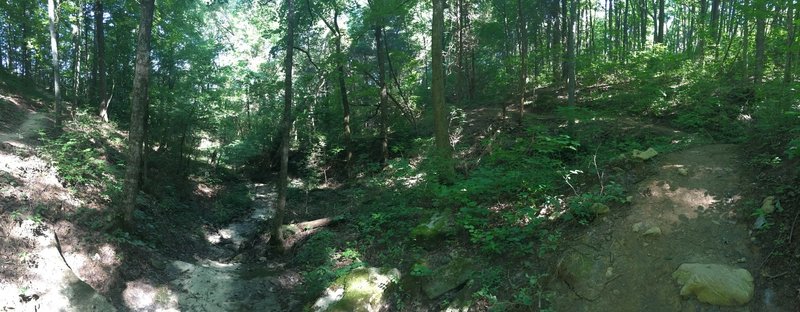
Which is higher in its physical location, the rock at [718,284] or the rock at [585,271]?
the rock at [718,284]

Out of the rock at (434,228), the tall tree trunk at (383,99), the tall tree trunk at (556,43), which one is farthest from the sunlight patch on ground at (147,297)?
the tall tree trunk at (556,43)

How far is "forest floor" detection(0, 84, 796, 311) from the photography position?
5.26 meters

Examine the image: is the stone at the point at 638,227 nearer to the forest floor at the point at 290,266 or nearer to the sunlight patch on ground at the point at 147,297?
the forest floor at the point at 290,266

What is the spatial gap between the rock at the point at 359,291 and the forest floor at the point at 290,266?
1134mm

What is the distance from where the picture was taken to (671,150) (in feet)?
28.5

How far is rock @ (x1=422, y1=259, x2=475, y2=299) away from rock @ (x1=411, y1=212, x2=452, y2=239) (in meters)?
1.09

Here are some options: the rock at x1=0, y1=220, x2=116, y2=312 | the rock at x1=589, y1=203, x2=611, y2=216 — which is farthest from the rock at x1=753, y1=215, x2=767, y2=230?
the rock at x1=0, y1=220, x2=116, y2=312

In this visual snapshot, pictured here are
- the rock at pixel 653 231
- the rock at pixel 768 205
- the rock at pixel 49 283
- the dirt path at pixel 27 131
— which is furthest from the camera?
the dirt path at pixel 27 131

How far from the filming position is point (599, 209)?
6.65 metres

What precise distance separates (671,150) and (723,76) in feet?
25.9

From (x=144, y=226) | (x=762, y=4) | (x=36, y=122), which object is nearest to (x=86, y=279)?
(x=144, y=226)

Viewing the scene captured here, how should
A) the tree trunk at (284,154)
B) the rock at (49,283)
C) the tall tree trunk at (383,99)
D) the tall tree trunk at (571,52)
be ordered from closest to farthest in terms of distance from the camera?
the rock at (49,283) < the tree trunk at (284,154) < the tall tree trunk at (571,52) < the tall tree trunk at (383,99)

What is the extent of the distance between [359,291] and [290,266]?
11.4 feet

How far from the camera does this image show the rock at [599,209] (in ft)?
21.8
